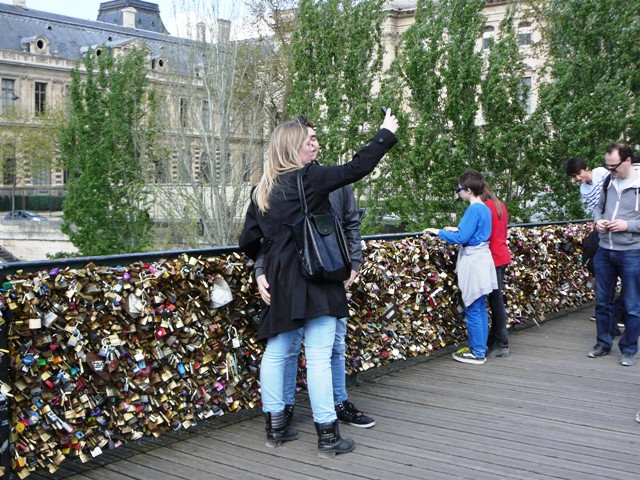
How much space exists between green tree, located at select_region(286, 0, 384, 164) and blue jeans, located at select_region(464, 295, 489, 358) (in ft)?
49.3

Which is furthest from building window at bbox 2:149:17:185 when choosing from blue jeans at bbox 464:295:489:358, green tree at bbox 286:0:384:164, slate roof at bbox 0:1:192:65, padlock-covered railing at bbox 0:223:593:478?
padlock-covered railing at bbox 0:223:593:478

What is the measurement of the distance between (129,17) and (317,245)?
96.6 m

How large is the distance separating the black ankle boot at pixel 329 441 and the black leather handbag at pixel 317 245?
0.89 meters

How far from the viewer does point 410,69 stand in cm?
1936

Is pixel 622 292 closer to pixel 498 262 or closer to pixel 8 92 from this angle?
pixel 498 262

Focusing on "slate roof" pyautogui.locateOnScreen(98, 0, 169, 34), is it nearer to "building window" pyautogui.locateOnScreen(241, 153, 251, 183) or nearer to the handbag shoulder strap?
"building window" pyautogui.locateOnScreen(241, 153, 251, 183)

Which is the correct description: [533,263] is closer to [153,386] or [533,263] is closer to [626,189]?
[626,189]

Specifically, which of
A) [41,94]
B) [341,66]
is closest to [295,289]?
[341,66]

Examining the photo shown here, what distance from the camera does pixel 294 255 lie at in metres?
5.17

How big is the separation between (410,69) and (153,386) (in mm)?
15119

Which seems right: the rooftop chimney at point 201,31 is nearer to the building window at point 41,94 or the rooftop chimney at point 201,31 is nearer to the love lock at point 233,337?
the love lock at point 233,337

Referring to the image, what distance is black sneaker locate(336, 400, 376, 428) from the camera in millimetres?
5824

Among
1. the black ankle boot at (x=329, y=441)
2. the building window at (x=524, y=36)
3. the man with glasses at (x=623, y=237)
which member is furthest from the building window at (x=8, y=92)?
the black ankle boot at (x=329, y=441)

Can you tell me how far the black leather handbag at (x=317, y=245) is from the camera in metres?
5.04
